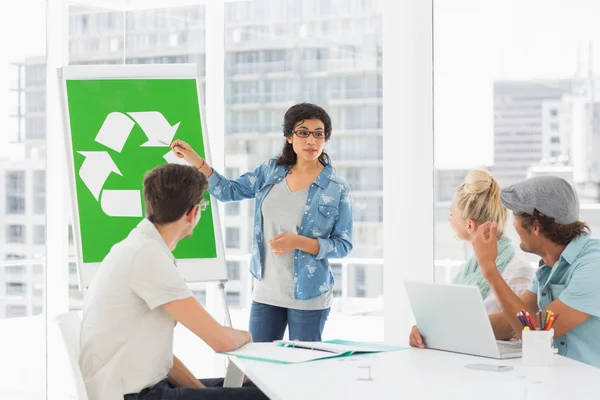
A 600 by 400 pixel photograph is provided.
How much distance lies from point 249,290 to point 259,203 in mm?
1241

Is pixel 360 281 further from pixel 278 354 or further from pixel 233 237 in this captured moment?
pixel 278 354

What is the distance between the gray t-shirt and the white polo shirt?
1013 mm

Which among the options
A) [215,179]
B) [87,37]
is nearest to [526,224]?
[215,179]

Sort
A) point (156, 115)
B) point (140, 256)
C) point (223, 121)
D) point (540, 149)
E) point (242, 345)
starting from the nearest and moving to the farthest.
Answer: point (140, 256), point (242, 345), point (156, 115), point (540, 149), point (223, 121)

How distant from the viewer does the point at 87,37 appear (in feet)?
14.4

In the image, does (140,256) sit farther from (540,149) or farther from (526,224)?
(540,149)

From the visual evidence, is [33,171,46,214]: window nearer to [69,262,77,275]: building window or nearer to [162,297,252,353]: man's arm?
[69,262,77,275]: building window

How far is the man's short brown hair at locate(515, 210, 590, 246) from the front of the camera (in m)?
2.30

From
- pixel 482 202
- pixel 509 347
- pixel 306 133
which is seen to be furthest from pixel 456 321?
pixel 306 133

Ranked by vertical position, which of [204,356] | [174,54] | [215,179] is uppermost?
[174,54]

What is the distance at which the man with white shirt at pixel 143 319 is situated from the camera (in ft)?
6.91

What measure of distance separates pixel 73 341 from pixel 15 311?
2096mm

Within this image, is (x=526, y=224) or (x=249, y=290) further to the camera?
(x=249, y=290)

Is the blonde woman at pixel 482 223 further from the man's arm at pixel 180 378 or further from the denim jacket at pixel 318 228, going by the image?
the man's arm at pixel 180 378
